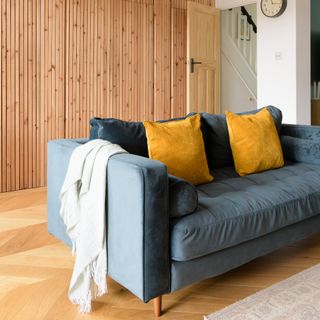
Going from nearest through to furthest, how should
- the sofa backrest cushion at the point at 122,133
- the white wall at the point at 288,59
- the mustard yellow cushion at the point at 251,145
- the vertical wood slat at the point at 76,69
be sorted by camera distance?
the sofa backrest cushion at the point at 122,133 → the mustard yellow cushion at the point at 251,145 → the vertical wood slat at the point at 76,69 → the white wall at the point at 288,59

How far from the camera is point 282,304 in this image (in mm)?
1849

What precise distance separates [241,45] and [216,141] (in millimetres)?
4210

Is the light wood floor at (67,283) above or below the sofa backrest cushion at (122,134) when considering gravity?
below

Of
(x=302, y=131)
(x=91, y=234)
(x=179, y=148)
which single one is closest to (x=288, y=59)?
(x=302, y=131)

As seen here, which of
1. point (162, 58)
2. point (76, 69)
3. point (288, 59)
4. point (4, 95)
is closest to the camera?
point (4, 95)

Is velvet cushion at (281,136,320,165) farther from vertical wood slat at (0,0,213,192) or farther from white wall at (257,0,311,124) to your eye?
vertical wood slat at (0,0,213,192)

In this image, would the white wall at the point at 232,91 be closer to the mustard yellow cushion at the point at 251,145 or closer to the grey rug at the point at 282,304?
the mustard yellow cushion at the point at 251,145

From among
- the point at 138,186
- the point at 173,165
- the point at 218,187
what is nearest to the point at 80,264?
the point at 138,186

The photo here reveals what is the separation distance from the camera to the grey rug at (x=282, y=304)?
175 cm

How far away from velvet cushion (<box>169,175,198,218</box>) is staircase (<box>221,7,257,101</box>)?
497 cm

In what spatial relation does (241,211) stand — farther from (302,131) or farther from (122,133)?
(302,131)

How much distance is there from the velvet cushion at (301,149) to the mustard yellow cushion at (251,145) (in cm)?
27

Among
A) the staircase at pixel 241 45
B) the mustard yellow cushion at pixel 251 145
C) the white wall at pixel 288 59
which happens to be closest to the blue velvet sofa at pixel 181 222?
the mustard yellow cushion at pixel 251 145

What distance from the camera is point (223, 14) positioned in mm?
6227
